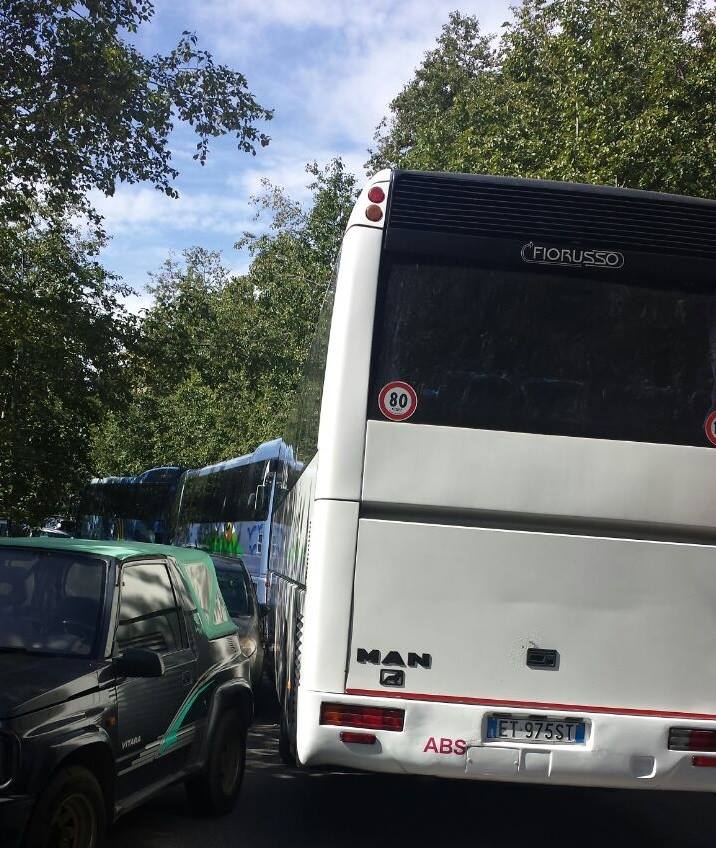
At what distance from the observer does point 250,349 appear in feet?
169

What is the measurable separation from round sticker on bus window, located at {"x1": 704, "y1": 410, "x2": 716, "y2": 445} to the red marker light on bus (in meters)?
2.03

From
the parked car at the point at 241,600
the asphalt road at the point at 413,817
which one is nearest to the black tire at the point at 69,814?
the asphalt road at the point at 413,817

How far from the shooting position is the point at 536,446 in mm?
5918

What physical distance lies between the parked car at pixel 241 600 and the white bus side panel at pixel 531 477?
4943 millimetres

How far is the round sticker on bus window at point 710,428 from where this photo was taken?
19.8 feet

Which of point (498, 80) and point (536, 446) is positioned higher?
point (498, 80)

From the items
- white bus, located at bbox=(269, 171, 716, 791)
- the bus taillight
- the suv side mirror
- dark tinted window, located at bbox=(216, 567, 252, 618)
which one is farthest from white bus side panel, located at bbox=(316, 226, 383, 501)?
dark tinted window, located at bbox=(216, 567, 252, 618)

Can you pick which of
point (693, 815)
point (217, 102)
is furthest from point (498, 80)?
point (693, 815)

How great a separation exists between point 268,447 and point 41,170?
1023cm

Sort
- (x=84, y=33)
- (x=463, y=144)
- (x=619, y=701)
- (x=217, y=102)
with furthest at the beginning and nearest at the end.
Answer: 1. (x=463, y=144)
2. (x=217, y=102)
3. (x=84, y=33)
4. (x=619, y=701)

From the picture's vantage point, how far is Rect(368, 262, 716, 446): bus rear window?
5.98 m

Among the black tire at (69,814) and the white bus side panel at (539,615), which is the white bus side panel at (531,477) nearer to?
the white bus side panel at (539,615)

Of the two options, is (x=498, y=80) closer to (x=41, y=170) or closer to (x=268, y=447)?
(x=268, y=447)

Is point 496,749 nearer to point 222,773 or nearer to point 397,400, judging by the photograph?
point 397,400
